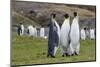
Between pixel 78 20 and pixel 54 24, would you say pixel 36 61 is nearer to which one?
pixel 54 24

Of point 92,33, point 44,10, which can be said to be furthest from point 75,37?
point 44,10

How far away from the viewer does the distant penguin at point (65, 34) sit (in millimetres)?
2447

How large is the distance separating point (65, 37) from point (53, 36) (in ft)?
0.50

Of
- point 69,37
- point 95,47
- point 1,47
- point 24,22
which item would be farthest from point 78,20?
point 1,47

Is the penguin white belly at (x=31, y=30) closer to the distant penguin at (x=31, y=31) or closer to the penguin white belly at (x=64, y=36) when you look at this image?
the distant penguin at (x=31, y=31)

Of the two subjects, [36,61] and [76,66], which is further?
[76,66]

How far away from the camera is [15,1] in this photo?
2234mm

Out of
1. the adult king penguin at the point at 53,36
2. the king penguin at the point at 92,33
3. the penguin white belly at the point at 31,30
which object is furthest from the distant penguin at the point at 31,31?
the king penguin at the point at 92,33

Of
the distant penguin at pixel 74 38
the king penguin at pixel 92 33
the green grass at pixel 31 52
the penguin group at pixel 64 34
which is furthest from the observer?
the king penguin at pixel 92 33

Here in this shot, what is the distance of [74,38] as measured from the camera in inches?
98.8

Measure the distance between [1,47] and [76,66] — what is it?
923 mm

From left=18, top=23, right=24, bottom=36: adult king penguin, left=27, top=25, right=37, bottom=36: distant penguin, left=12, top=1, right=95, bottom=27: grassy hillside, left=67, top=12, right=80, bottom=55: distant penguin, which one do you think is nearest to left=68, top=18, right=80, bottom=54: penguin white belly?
left=67, top=12, right=80, bottom=55: distant penguin

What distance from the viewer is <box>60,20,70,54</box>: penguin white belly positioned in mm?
2447

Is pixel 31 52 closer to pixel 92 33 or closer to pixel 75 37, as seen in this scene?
pixel 75 37
